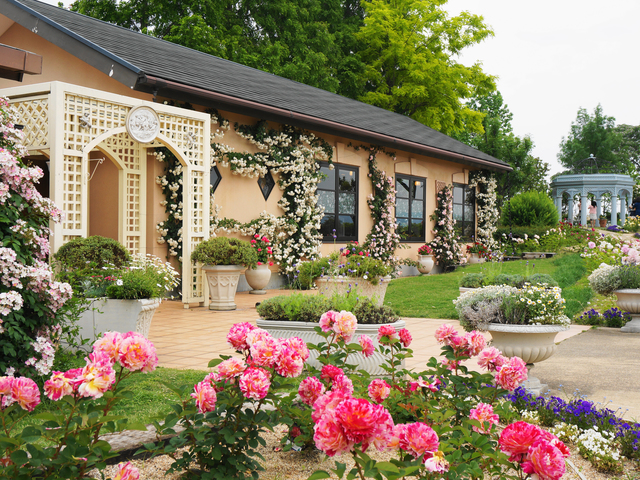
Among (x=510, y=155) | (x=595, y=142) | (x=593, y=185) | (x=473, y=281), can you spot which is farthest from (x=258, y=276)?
(x=595, y=142)

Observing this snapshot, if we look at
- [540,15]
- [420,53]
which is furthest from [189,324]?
[420,53]

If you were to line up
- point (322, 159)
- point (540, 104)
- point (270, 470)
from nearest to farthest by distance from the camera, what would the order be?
point (270, 470) → point (322, 159) → point (540, 104)

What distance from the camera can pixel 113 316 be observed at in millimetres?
5469

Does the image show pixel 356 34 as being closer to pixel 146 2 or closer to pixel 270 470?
pixel 146 2

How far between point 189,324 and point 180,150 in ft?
9.55

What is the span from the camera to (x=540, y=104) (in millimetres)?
30984

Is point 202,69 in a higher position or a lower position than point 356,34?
lower

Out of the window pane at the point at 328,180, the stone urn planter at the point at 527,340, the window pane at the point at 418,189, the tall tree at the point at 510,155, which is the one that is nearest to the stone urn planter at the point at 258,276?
the window pane at the point at 328,180

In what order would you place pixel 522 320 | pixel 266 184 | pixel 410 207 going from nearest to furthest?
pixel 522 320
pixel 266 184
pixel 410 207

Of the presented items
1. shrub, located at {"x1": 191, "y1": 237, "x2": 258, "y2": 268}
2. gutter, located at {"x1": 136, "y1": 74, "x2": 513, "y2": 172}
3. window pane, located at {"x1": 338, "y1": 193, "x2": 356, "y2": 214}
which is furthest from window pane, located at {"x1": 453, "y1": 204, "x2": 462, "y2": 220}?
shrub, located at {"x1": 191, "y1": 237, "x2": 258, "y2": 268}

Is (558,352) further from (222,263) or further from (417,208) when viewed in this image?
(417,208)

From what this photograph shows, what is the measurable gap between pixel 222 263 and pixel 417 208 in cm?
923

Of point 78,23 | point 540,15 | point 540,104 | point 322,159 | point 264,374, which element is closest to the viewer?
point 264,374

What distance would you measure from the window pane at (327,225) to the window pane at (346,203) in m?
0.37
